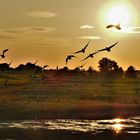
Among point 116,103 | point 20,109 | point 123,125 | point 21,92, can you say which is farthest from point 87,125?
point 21,92

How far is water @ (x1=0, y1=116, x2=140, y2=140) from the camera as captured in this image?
132 feet

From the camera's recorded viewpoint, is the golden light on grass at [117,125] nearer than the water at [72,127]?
No

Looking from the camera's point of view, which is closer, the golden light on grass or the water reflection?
the water reflection

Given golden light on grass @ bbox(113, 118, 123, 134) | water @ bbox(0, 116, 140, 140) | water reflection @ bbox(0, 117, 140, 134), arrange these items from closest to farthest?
water @ bbox(0, 116, 140, 140), water reflection @ bbox(0, 117, 140, 134), golden light on grass @ bbox(113, 118, 123, 134)

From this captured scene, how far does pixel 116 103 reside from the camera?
61.3 meters

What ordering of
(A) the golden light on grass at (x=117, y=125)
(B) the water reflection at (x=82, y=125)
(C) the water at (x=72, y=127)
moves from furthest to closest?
1. (A) the golden light on grass at (x=117, y=125)
2. (B) the water reflection at (x=82, y=125)
3. (C) the water at (x=72, y=127)

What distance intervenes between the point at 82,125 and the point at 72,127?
1496 millimetres

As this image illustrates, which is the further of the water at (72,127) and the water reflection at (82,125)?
the water reflection at (82,125)

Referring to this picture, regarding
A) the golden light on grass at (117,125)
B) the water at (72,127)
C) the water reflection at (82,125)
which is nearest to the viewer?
the water at (72,127)

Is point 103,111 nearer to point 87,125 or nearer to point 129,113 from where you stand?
point 129,113

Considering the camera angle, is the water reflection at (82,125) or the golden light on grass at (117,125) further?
the golden light on grass at (117,125)

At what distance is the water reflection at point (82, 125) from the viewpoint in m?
41.9

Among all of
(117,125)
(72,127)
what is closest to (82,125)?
(72,127)

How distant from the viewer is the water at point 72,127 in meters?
40.3
